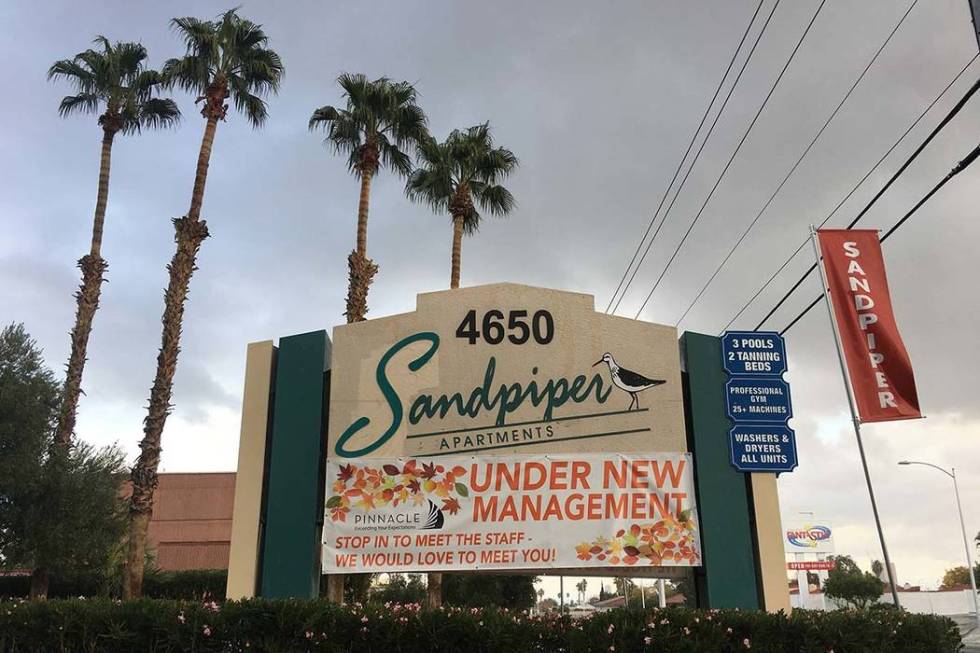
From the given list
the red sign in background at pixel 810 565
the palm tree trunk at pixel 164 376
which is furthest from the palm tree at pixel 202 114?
the red sign in background at pixel 810 565

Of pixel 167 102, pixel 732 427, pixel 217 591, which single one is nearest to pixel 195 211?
pixel 167 102

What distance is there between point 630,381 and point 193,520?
49521 mm

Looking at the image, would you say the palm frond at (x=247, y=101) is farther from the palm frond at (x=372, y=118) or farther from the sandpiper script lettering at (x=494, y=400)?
the sandpiper script lettering at (x=494, y=400)

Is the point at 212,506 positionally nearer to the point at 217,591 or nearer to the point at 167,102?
the point at 217,591

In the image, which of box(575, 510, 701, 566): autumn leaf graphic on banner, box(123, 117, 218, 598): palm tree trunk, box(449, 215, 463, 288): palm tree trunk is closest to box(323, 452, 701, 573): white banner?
box(575, 510, 701, 566): autumn leaf graphic on banner

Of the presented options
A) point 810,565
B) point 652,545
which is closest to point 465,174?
point 652,545

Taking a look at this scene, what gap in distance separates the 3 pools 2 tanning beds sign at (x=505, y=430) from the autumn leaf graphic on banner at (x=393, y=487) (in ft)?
0.08

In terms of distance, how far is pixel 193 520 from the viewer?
5672cm

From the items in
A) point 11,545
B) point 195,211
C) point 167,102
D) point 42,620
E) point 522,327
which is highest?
point 167,102

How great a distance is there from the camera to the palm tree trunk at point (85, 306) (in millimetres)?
26891

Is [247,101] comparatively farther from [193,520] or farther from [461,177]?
[193,520]

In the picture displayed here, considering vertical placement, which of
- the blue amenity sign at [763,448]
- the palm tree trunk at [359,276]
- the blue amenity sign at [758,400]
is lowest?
the blue amenity sign at [763,448]

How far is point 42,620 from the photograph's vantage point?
39.3 feet

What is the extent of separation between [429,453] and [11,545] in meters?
19.9
